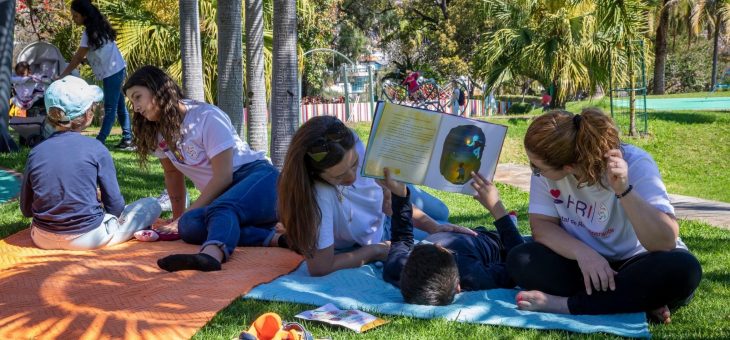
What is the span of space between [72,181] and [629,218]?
338 centimetres

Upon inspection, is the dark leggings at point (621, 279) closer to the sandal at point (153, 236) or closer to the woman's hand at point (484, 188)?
the woman's hand at point (484, 188)

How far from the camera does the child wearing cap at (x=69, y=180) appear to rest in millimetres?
4832

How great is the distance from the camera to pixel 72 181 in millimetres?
4840

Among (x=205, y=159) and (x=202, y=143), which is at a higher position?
(x=202, y=143)

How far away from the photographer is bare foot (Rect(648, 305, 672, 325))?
350cm

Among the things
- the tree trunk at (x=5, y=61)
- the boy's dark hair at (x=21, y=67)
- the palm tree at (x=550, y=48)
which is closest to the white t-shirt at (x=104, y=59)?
the tree trunk at (x=5, y=61)

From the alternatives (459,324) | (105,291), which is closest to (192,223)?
(105,291)

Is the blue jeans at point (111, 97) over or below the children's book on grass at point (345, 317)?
over

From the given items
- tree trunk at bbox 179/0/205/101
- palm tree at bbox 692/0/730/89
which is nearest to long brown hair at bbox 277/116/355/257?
tree trunk at bbox 179/0/205/101

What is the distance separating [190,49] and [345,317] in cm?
575

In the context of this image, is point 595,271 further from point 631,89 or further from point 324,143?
point 631,89

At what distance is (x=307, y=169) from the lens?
4035 mm

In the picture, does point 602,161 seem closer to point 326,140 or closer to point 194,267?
point 326,140

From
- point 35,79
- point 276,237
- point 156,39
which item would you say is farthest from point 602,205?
point 156,39
